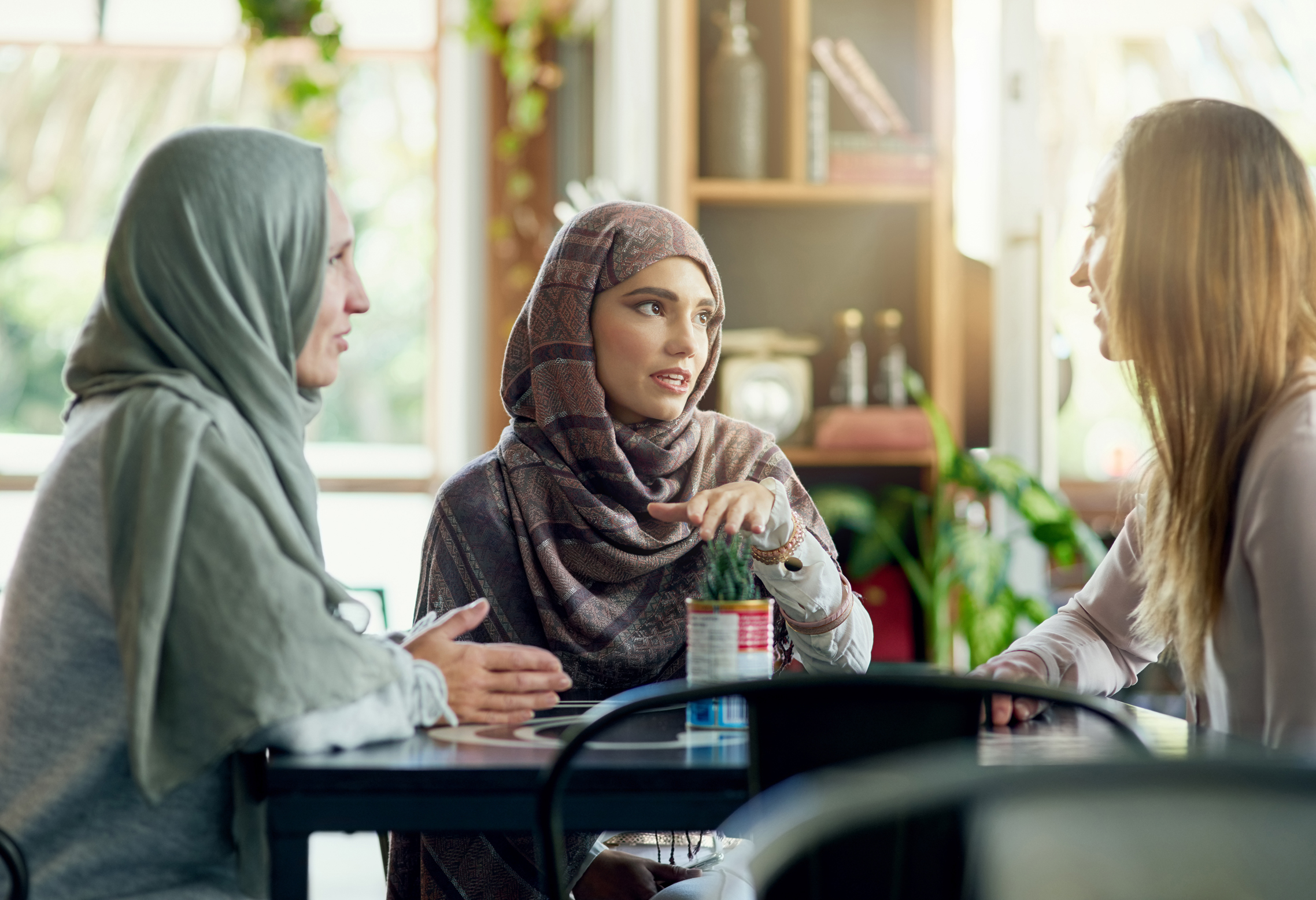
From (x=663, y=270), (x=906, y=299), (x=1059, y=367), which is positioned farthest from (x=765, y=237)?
(x=663, y=270)

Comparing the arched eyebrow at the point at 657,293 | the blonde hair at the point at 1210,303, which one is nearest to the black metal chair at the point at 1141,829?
the blonde hair at the point at 1210,303

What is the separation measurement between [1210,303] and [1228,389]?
9 cm

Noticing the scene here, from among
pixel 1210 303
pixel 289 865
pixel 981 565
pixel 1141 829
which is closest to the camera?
pixel 1141 829

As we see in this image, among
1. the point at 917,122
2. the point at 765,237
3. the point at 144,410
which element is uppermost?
the point at 917,122

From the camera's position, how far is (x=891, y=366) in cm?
319

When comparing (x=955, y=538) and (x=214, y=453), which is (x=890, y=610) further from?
(x=214, y=453)

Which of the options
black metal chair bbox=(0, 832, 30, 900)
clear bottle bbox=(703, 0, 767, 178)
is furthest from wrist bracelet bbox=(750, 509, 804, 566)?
clear bottle bbox=(703, 0, 767, 178)

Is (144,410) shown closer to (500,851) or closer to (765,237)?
(500,851)

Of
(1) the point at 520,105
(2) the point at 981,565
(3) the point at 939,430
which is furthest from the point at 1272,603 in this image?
(1) the point at 520,105

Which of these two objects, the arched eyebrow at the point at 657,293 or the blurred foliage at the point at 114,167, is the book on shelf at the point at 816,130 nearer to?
the arched eyebrow at the point at 657,293

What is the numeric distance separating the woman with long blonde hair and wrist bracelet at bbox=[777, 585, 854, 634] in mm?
308

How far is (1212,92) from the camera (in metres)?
3.87

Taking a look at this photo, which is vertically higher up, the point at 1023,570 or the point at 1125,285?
the point at 1125,285

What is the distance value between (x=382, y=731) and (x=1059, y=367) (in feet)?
9.47
